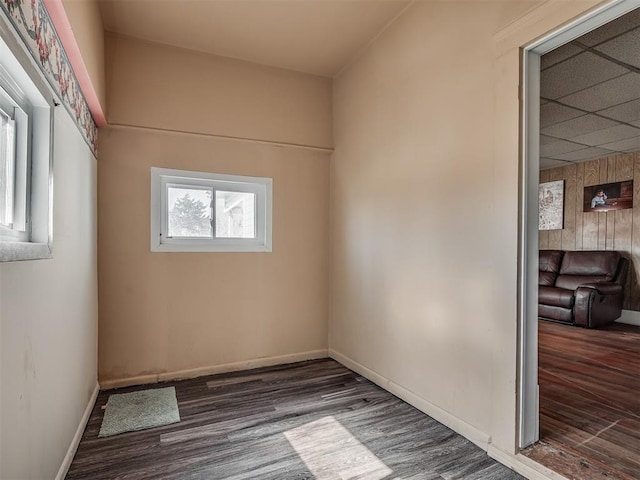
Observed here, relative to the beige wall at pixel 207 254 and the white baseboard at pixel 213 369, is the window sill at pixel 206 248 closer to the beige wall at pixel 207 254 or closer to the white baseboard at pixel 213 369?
the beige wall at pixel 207 254

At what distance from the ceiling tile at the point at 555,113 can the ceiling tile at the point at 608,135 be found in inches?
30.6

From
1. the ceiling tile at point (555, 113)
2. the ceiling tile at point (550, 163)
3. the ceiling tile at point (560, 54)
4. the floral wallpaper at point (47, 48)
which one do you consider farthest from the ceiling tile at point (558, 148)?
the floral wallpaper at point (47, 48)

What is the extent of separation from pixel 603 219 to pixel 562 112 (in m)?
2.67

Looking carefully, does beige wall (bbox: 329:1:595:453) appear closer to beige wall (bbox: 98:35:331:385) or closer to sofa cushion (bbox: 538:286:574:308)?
beige wall (bbox: 98:35:331:385)

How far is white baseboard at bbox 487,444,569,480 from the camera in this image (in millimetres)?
1660

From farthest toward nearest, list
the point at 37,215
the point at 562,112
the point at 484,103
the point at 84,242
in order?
1. the point at 562,112
2. the point at 84,242
3. the point at 484,103
4. the point at 37,215

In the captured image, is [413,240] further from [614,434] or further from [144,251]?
[144,251]

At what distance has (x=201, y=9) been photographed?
251 cm

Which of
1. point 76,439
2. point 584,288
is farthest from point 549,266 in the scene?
point 76,439

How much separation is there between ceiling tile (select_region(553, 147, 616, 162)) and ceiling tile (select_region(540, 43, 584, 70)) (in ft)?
9.52

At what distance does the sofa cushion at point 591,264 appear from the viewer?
507cm

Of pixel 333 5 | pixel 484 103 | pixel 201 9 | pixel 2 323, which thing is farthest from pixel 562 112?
pixel 2 323

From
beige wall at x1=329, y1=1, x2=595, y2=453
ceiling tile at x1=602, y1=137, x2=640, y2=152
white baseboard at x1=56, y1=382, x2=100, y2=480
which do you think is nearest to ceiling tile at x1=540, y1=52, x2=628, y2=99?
beige wall at x1=329, y1=1, x2=595, y2=453

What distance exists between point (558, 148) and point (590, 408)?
12.4 feet
